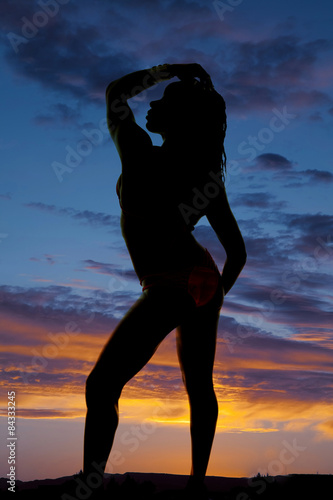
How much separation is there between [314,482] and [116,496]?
9.12ft

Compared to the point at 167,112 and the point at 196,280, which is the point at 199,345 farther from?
the point at 167,112

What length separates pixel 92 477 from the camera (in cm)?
449

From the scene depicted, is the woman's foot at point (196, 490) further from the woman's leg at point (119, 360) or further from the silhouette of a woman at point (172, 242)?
the woman's leg at point (119, 360)

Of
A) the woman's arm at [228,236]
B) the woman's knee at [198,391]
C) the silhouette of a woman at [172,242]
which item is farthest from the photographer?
the woman's arm at [228,236]

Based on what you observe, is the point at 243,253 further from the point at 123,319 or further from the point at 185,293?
the point at 123,319

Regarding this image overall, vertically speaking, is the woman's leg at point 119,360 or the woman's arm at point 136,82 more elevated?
the woman's arm at point 136,82

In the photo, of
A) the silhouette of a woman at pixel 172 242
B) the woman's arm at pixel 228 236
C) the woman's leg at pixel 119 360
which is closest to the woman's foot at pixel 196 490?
the silhouette of a woman at pixel 172 242

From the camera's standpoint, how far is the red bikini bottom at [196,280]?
4879mm

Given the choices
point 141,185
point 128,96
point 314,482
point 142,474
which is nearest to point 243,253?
point 141,185

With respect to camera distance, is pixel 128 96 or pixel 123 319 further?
pixel 128 96

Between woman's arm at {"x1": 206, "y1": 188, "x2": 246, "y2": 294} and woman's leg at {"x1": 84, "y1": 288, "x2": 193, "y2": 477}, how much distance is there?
2.78 feet

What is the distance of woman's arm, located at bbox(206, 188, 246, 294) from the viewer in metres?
5.44

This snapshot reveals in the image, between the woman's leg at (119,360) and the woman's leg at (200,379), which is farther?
the woman's leg at (200,379)

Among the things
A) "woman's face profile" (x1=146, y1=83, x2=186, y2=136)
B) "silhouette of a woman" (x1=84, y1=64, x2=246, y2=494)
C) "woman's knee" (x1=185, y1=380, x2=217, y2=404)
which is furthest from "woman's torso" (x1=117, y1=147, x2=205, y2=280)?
"woman's knee" (x1=185, y1=380, x2=217, y2=404)
